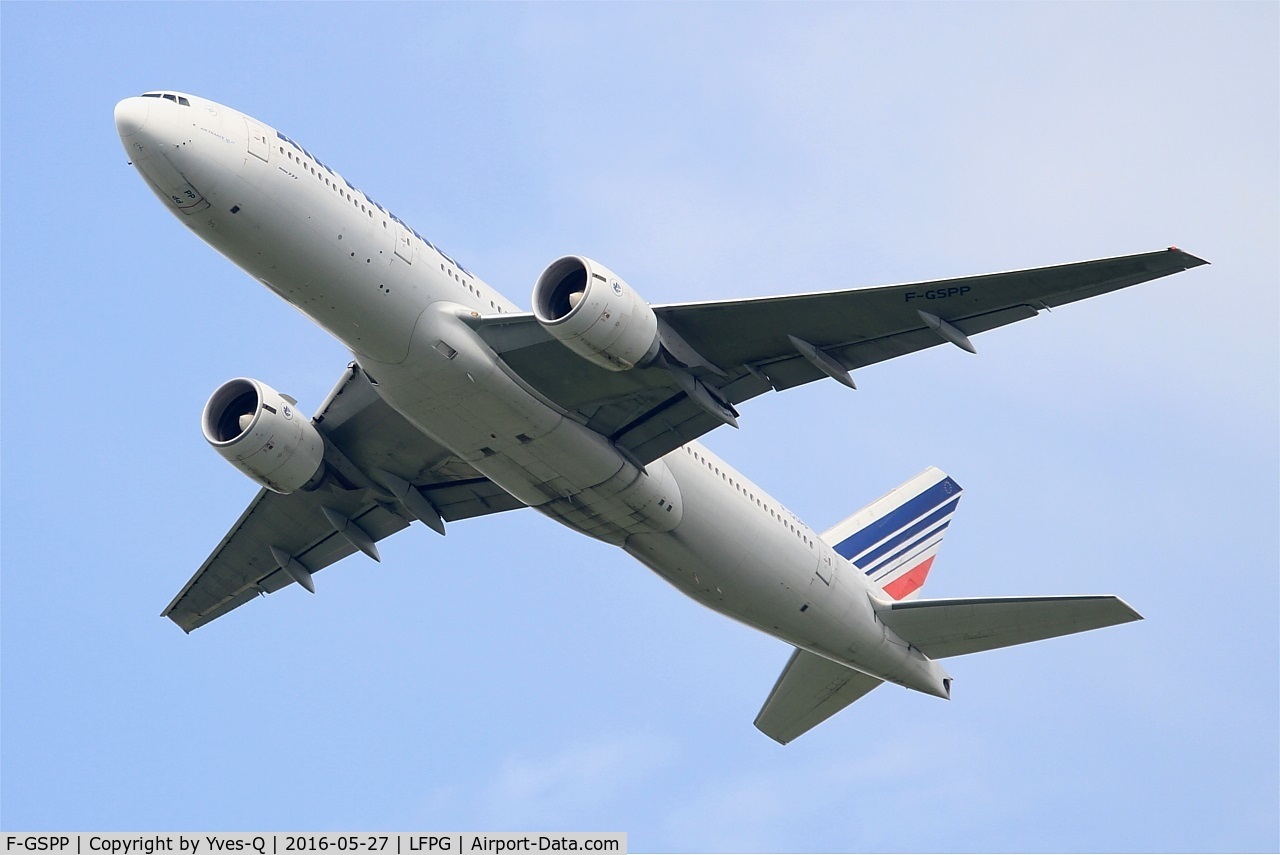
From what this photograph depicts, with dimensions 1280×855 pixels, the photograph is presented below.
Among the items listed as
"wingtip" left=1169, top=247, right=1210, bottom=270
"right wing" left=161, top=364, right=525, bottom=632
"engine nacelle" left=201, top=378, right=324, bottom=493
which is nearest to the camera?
"wingtip" left=1169, top=247, right=1210, bottom=270

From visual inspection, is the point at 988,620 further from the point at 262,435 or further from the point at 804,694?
the point at 262,435

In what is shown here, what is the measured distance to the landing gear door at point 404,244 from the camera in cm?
2992

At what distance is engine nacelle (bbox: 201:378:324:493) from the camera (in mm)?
33094

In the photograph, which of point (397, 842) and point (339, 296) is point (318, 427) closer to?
point (339, 296)

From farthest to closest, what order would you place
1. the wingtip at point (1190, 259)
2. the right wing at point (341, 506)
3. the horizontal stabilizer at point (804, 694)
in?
the horizontal stabilizer at point (804, 694), the right wing at point (341, 506), the wingtip at point (1190, 259)

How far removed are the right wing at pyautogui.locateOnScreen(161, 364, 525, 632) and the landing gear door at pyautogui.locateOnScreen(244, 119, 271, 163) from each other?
569 cm

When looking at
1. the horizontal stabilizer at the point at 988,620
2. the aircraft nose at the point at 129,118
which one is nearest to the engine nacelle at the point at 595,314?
the aircraft nose at the point at 129,118

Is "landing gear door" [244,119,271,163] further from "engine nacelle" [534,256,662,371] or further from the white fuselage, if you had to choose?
"engine nacelle" [534,256,662,371]

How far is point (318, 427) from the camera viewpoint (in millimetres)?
34562

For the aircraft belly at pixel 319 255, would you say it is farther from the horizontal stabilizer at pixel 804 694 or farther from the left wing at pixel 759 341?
the horizontal stabilizer at pixel 804 694

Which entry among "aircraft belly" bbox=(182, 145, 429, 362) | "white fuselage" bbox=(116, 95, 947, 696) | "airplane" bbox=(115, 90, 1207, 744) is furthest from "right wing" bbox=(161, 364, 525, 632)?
"aircraft belly" bbox=(182, 145, 429, 362)

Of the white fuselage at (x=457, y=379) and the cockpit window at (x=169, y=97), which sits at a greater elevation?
the cockpit window at (x=169, y=97)

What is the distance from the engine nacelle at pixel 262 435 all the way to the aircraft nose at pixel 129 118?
6800mm

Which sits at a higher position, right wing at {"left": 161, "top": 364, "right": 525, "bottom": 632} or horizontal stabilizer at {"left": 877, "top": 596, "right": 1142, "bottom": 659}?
right wing at {"left": 161, "top": 364, "right": 525, "bottom": 632}
